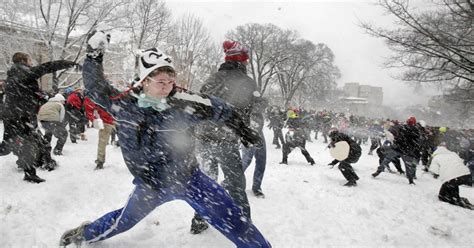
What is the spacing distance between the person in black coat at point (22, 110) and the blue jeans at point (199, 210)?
271 centimetres

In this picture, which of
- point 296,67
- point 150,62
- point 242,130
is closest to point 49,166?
point 150,62

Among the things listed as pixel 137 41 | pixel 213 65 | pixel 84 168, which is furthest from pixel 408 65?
pixel 213 65

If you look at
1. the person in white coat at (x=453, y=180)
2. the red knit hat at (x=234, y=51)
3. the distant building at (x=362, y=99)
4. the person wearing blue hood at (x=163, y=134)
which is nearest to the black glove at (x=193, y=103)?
the person wearing blue hood at (x=163, y=134)

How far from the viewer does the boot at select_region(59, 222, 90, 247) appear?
252 cm

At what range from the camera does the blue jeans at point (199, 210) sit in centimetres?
206

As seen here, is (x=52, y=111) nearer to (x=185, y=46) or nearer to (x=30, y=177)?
(x=30, y=177)

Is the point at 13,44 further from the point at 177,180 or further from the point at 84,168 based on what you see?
the point at 177,180

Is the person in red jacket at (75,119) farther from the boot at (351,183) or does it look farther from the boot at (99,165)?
the boot at (351,183)

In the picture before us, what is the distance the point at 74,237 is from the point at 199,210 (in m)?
1.30

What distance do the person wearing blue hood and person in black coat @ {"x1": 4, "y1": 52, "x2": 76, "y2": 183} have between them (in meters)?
2.62

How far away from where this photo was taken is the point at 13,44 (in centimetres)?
1786

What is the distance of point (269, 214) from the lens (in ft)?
13.0

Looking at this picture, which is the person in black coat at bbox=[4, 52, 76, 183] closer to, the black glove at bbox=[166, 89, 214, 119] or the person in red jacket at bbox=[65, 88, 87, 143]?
the black glove at bbox=[166, 89, 214, 119]

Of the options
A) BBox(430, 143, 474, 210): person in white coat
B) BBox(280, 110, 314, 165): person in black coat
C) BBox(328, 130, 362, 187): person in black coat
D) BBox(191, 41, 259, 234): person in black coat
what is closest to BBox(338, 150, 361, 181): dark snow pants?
BBox(328, 130, 362, 187): person in black coat
